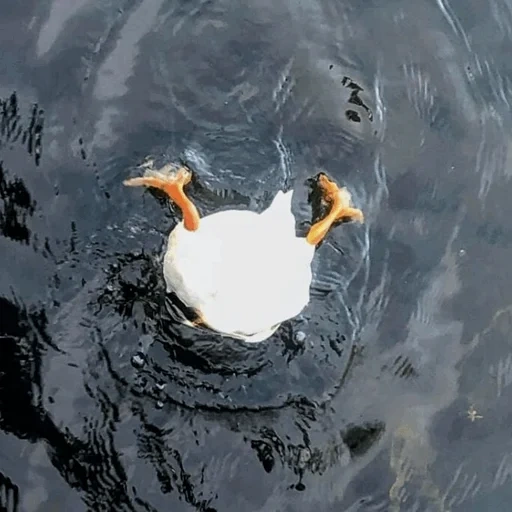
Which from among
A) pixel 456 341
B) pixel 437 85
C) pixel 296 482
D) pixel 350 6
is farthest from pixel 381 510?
pixel 350 6

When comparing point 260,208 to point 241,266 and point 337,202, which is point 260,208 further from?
point 241,266

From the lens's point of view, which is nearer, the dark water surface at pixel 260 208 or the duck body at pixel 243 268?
the duck body at pixel 243 268

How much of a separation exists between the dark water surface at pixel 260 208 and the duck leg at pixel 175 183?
0.05 meters

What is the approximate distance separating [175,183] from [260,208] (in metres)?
0.29

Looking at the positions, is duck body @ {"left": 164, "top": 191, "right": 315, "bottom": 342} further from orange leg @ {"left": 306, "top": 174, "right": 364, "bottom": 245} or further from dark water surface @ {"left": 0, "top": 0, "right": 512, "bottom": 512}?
dark water surface @ {"left": 0, "top": 0, "right": 512, "bottom": 512}

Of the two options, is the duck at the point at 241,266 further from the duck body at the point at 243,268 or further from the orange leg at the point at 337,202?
the orange leg at the point at 337,202

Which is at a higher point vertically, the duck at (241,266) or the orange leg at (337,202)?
the orange leg at (337,202)

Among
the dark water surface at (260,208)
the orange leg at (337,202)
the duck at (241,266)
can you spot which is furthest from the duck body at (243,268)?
the dark water surface at (260,208)

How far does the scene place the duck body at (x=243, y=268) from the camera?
2.70m

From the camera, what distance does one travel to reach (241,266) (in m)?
2.70

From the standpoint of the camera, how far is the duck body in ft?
8.86

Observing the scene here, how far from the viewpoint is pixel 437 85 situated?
10.9 feet

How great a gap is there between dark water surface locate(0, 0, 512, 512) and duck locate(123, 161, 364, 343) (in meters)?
0.31

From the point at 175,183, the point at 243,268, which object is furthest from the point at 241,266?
the point at 175,183
